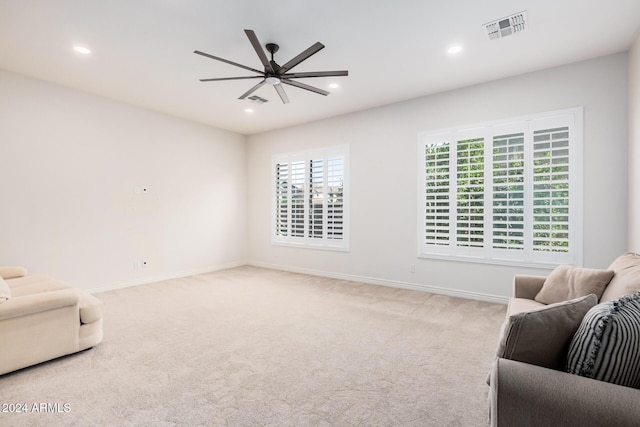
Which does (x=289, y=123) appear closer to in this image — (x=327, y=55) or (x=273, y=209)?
(x=273, y=209)

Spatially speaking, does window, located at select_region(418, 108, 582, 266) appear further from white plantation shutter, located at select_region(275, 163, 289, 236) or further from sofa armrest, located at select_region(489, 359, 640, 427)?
sofa armrest, located at select_region(489, 359, 640, 427)

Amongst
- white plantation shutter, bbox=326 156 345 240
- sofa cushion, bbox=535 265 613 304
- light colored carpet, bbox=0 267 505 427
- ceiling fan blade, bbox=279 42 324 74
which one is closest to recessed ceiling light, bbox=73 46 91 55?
ceiling fan blade, bbox=279 42 324 74

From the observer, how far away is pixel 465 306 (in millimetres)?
4051

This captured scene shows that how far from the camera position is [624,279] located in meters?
1.92

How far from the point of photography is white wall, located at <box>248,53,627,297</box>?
3521 mm

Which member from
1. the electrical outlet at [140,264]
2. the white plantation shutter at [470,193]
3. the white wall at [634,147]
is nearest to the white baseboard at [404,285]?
the white plantation shutter at [470,193]

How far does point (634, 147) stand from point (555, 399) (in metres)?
3.51

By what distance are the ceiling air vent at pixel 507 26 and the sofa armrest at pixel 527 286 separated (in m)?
2.36

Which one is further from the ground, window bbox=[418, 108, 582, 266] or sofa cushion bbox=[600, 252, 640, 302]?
window bbox=[418, 108, 582, 266]

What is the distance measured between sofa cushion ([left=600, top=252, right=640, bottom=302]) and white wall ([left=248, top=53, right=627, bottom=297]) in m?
1.69

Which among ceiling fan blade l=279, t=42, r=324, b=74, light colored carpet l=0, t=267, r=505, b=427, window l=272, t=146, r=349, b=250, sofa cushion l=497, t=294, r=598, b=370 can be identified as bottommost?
light colored carpet l=0, t=267, r=505, b=427

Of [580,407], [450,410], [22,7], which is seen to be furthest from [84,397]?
[22,7]

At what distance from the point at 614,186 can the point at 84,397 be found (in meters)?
5.35

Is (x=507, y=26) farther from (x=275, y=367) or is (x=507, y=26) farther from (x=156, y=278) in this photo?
(x=156, y=278)
